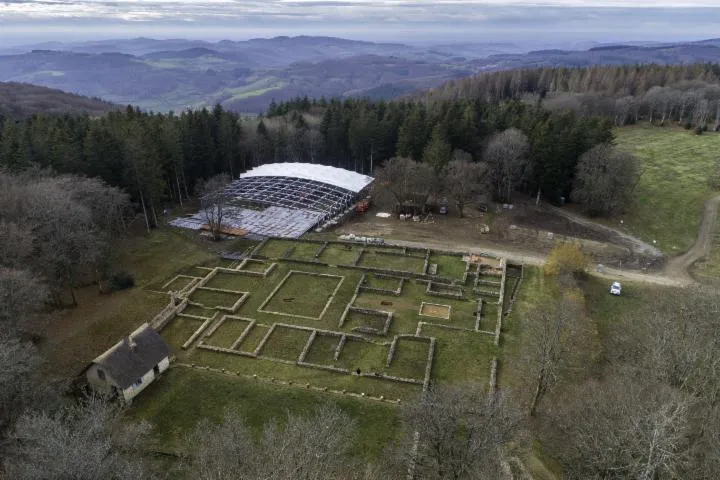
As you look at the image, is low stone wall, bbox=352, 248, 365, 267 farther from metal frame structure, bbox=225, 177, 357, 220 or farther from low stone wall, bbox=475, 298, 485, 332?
low stone wall, bbox=475, 298, 485, 332

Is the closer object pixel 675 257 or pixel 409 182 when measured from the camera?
pixel 675 257

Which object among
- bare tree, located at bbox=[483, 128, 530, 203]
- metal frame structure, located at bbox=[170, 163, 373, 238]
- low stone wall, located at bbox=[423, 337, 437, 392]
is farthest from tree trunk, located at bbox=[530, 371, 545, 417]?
bare tree, located at bbox=[483, 128, 530, 203]

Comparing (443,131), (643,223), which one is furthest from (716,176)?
(443,131)

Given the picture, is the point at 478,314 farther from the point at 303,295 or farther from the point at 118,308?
the point at 118,308

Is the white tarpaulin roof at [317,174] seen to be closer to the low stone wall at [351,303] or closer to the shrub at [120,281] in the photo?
the low stone wall at [351,303]

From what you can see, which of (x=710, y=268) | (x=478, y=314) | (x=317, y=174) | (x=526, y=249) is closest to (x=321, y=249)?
(x=478, y=314)

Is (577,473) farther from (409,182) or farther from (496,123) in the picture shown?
(496,123)
